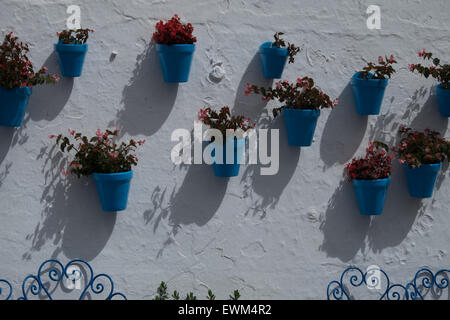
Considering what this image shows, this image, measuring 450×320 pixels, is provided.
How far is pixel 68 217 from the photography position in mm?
3775

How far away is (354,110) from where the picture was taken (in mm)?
4234

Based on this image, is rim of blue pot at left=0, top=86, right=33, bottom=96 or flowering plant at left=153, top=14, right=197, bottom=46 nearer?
rim of blue pot at left=0, top=86, right=33, bottom=96

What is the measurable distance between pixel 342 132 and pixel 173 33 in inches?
52.1

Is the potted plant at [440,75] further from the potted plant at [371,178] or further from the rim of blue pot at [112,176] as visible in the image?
the rim of blue pot at [112,176]

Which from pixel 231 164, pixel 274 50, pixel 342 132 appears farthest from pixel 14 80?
pixel 342 132

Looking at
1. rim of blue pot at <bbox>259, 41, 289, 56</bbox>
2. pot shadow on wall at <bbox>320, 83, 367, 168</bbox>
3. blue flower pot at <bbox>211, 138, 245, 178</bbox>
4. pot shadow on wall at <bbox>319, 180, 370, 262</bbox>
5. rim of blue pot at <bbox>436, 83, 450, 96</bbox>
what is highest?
rim of blue pot at <bbox>259, 41, 289, 56</bbox>

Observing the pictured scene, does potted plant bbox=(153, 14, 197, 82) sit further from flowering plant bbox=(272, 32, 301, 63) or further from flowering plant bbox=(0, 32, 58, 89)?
flowering plant bbox=(0, 32, 58, 89)

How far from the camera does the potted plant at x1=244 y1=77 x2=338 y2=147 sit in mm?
3896

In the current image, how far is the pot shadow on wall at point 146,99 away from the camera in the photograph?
3.83 metres

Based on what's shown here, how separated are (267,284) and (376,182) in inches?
37.3

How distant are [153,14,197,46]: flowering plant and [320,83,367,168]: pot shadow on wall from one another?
108cm

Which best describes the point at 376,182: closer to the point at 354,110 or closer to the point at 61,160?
the point at 354,110

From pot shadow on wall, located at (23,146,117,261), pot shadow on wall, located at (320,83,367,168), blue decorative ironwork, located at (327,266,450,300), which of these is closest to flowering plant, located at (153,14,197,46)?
pot shadow on wall, located at (23,146,117,261)

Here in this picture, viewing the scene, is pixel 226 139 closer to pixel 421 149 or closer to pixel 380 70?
pixel 380 70
